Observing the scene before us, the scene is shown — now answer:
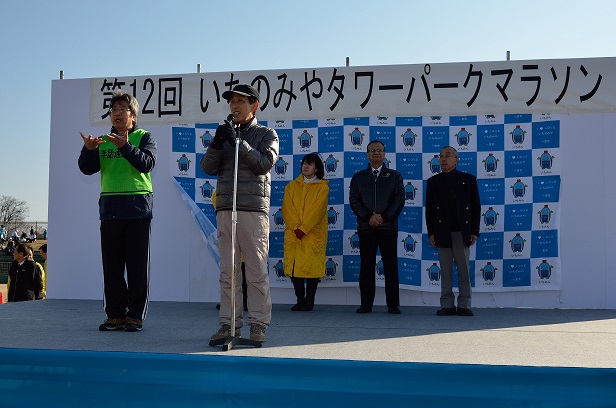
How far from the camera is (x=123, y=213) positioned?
14.5 feet

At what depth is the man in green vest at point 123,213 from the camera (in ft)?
14.6

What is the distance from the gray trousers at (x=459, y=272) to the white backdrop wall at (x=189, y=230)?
0.58 metres

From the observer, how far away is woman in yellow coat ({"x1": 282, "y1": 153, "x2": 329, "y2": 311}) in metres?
6.11

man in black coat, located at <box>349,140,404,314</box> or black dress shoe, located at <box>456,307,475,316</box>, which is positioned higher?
man in black coat, located at <box>349,140,404,314</box>

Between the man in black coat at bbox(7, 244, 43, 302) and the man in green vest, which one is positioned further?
the man in black coat at bbox(7, 244, 43, 302)

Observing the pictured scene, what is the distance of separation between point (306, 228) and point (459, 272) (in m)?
1.32

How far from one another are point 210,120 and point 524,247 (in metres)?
3.12

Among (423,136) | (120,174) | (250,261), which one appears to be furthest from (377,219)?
(120,174)

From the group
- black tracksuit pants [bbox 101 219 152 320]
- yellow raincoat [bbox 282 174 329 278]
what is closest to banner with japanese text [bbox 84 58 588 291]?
yellow raincoat [bbox 282 174 329 278]

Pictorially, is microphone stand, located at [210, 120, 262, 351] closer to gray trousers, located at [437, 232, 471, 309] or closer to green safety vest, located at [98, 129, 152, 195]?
green safety vest, located at [98, 129, 152, 195]

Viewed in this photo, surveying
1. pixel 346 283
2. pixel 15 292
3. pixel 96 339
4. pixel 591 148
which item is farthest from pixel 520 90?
pixel 15 292

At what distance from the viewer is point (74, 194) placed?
709 cm

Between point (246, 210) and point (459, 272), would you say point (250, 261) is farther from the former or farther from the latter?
point (459, 272)

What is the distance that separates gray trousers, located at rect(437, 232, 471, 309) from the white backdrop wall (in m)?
0.58
